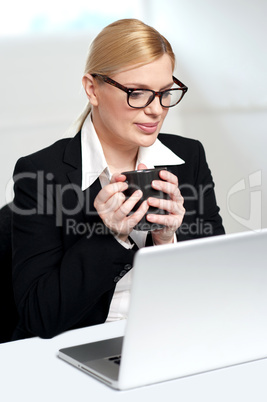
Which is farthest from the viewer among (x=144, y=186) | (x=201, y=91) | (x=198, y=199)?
(x=201, y=91)

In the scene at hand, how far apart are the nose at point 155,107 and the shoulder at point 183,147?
0.36 meters

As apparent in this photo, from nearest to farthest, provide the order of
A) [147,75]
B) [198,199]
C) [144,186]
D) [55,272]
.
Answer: [144,186], [55,272], [147,75], [198,199]

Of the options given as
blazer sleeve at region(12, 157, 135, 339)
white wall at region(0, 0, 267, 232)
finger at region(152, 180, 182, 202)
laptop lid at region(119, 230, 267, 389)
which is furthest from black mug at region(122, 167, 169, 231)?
white wall at region(0, 0, 267, 232)

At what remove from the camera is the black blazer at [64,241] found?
1.57 meters

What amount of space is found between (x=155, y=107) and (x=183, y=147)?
1.34 ft

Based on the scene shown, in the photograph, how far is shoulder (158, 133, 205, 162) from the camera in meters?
2.07

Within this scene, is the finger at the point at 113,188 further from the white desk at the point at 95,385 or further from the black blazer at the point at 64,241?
the white desk at the point at 95,385

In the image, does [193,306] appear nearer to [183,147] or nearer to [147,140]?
[147,140]

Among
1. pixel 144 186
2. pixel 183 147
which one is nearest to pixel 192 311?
pixel 144 186

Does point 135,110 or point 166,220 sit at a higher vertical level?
point 135,110

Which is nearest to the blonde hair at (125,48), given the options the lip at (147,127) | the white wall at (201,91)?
the lip at (147,127)

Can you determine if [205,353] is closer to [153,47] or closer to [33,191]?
[33,191]

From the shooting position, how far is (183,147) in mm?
2094

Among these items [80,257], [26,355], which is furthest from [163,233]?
[26,355]
